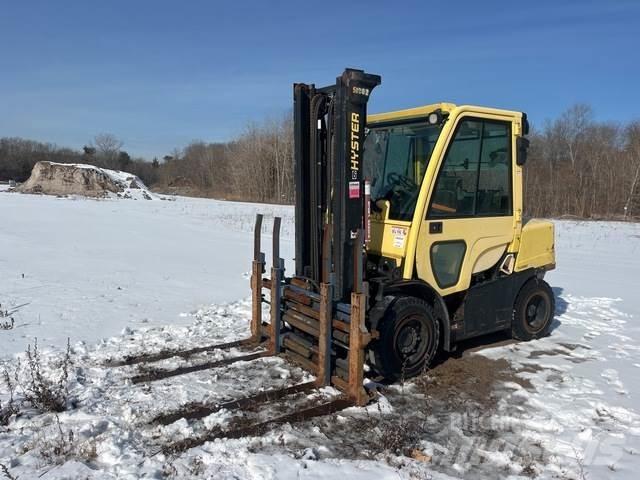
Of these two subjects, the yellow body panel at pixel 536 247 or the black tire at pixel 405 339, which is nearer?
the black tire at pixel 405 339

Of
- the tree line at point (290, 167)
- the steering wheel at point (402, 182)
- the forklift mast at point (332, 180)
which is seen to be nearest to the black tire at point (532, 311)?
the steering wheel at point (402, 182)

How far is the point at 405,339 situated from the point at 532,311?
247 centimetres

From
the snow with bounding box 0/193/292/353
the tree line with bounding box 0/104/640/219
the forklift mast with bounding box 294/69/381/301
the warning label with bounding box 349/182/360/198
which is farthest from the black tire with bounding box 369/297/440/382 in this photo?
the tree line with bounding box 0/104/640/219

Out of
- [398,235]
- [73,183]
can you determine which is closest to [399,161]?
[398,235]

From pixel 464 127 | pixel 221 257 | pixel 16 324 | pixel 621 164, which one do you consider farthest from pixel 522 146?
pixel 621 164

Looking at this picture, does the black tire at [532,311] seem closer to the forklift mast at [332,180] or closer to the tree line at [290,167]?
the forklift mast at [332,180]

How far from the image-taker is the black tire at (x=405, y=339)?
4773 millimetres

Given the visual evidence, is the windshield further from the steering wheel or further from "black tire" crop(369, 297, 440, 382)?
"black tire" crop(369, 297, 440, 382)

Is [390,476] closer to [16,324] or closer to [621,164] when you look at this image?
[16,324]

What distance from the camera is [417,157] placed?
543 cm

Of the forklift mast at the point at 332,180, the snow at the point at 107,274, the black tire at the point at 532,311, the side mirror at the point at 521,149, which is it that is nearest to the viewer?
the forklift mast at the point at 332,180

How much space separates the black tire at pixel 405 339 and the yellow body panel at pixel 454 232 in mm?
349

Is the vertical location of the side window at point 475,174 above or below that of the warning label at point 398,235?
above

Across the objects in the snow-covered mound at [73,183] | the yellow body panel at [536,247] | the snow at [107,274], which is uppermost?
the snow-covered mound at [73,183]
